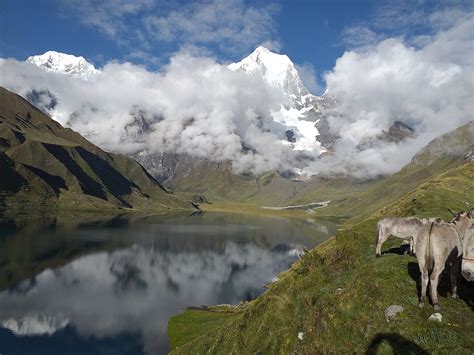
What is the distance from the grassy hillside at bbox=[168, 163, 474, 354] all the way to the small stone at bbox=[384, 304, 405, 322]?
269 millimetres

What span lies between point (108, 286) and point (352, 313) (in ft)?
343

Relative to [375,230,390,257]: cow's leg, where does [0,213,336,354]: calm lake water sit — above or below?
below

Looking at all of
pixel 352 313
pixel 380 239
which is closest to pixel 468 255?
pixel 352 313

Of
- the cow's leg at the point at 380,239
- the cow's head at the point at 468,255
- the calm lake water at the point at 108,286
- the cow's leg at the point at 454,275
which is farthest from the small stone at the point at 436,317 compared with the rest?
the calm lake water at the point at 108,286

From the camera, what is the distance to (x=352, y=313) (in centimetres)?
2289

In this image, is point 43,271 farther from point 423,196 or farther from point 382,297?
point 382,297

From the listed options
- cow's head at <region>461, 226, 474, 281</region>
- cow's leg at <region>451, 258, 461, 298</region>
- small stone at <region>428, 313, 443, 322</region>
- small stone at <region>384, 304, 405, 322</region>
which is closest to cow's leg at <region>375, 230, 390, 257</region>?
small stone at <region>384, 304, 405, 322</region>

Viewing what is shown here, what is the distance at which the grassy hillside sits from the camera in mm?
18734

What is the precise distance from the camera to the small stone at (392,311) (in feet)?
68.0

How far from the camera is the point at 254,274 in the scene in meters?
139

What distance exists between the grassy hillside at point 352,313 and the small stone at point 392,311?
0.88 feet

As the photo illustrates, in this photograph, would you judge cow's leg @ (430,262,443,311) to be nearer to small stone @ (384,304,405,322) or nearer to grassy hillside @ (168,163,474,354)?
grassy hillside @ (168,163,474,354)

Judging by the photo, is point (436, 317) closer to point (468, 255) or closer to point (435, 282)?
point (435, 282)

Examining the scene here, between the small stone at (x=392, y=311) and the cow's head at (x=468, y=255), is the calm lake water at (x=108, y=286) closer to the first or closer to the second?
the small stone at (x=392, y=311)
